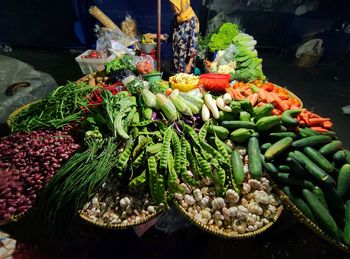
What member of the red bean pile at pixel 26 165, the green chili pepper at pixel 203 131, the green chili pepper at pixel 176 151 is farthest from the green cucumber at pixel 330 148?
the red bean pile at pixel 26 165

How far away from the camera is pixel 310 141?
75.5 inches

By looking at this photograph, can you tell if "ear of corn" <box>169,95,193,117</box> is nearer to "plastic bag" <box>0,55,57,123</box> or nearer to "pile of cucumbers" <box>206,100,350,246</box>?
"pile of cucumbers" <box>206,100,350,246</box>

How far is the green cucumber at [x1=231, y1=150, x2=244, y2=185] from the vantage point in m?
1.75

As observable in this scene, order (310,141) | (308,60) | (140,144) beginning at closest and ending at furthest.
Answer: (140,144) → (310,141) → (308,60)

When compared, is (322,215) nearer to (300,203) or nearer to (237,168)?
(300,203)

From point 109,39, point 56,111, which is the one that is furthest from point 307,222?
point 109,39

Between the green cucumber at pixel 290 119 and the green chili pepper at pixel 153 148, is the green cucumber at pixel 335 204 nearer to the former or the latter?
the green cucumber at pixel 290 119

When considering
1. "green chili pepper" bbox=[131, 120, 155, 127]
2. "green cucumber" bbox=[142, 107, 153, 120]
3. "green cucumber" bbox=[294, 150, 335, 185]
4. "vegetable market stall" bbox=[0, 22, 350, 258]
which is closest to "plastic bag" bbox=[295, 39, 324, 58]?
"vegetable market stall" bbox=[0, 22, 350, 258]

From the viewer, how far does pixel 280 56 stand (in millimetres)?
8508

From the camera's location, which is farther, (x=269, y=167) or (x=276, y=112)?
(x=276, y=112)

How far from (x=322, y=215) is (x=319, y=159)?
45cm

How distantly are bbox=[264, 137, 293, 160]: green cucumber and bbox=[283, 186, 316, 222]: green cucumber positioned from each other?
29cm

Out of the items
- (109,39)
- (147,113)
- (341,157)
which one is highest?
(109,39)

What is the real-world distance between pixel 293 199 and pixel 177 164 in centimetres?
101
